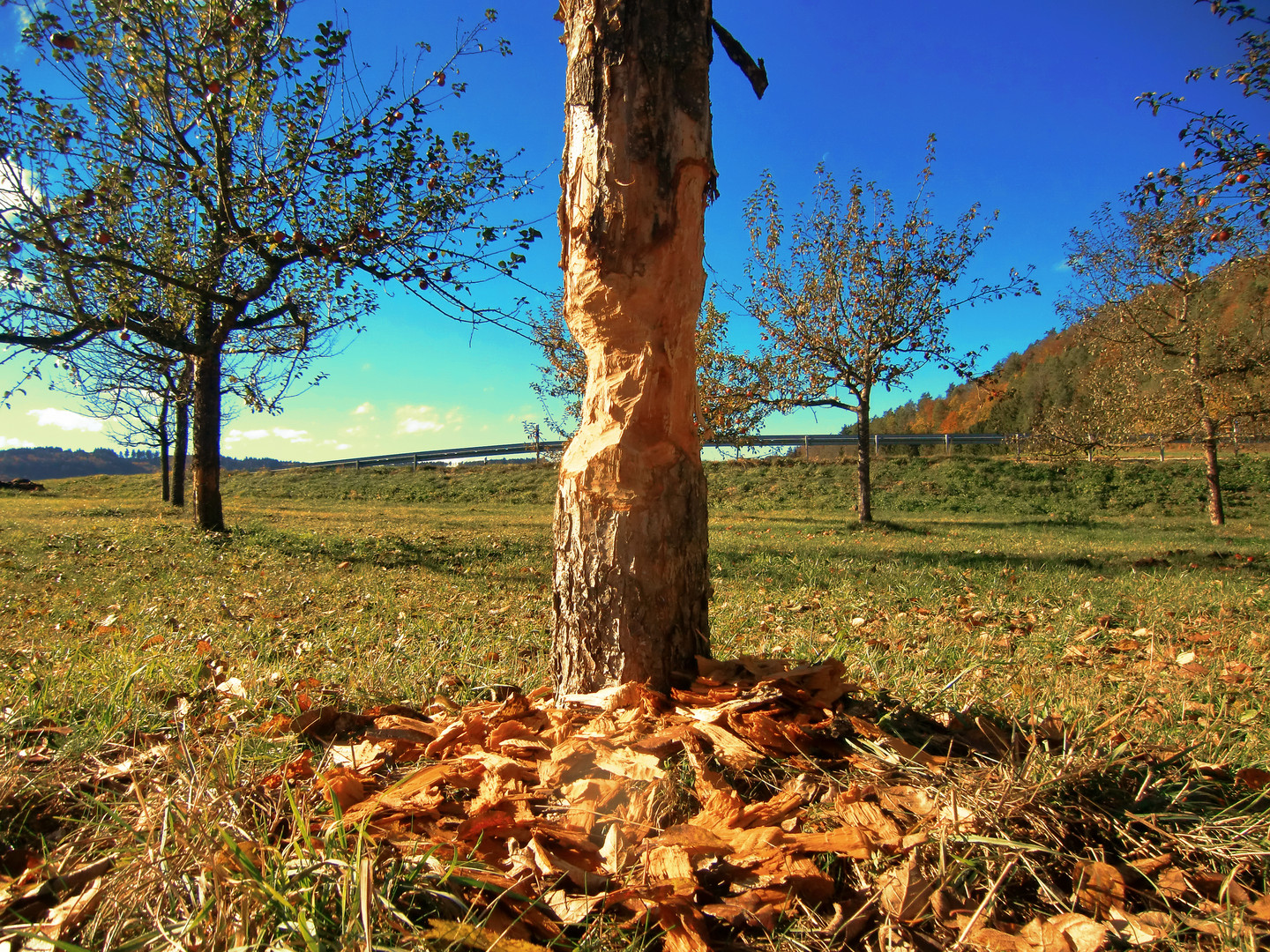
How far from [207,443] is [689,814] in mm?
11904

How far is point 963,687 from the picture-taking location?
11.0ft

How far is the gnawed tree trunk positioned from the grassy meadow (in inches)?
28.4

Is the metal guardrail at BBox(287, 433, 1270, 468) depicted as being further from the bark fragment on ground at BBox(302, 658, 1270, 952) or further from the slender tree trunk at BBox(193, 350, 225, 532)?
the bark fragment on ground at BBox(302, 658, 1270, 952)

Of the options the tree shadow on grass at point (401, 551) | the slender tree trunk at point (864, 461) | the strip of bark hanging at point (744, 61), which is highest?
the strip of bark hanging at point (744, 61)

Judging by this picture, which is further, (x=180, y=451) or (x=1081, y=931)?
(x=180, y=451)

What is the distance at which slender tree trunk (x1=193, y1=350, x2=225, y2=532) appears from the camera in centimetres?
1087

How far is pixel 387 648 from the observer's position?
4.07 metres

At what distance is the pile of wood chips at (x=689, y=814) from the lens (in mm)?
1401

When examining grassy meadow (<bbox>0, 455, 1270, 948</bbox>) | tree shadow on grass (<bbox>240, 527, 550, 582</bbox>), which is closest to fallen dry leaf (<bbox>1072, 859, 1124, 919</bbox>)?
grassy meadow (<bbox>0, 455, 1270, 948</bbox>)

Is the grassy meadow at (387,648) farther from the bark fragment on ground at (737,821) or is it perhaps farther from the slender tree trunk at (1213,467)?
the slender tree trunk at (1213,467)

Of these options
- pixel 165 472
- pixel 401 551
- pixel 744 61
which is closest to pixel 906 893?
pixel 744 61

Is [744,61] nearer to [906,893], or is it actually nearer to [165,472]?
[906,893]

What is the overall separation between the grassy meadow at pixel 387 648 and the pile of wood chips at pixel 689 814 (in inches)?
9.8

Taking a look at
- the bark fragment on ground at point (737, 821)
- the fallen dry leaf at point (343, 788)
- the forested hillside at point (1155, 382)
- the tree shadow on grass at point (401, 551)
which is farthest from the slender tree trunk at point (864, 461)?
the fallen dry leaf at point (343, 788)
